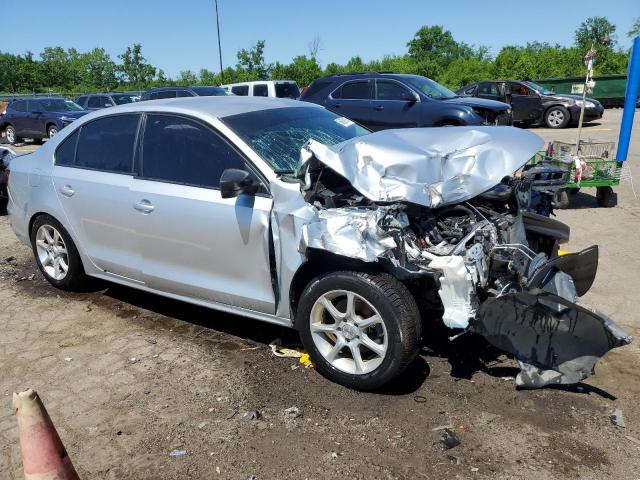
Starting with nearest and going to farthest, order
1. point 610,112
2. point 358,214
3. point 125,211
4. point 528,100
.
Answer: point 358,214
point 125,211
point 528,100
point 610,112

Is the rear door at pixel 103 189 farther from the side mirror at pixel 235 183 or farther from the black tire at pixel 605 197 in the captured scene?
the black tire at pixel 605 197

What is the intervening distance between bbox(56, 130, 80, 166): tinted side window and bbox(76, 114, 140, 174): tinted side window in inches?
2.6

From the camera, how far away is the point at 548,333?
3.01m

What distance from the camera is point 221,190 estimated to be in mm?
3432

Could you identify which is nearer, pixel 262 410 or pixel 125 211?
pixel 262 410

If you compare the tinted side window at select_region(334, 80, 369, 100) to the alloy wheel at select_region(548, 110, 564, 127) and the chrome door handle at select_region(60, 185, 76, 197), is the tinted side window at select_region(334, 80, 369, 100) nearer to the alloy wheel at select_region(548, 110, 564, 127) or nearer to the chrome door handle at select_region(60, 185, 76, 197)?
the alloy wheel at select_region(548, 110, 564, 127)

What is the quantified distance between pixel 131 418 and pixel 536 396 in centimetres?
243

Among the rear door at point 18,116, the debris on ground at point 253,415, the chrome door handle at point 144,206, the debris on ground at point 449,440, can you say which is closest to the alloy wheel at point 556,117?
the chrome door handle at point 144,206

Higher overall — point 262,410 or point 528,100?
point 528,100

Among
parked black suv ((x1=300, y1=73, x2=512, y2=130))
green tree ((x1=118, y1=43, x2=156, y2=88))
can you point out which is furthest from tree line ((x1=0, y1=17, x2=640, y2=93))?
parked black suv ((x1=300, y1=73, x2=512, y2=130))

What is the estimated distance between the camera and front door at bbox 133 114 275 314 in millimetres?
3557

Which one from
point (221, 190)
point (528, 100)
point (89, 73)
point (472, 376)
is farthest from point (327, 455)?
point (89, 73)

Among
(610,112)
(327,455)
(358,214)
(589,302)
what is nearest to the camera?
(327,455)

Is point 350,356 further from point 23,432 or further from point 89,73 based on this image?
point 89,73
